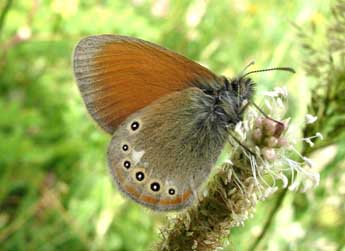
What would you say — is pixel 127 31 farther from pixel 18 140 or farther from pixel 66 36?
pixel 18 140

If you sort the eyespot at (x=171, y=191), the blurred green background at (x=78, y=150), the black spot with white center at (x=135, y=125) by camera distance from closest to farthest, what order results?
1. the eyespot at (x=171, y=191)
2. the black spot with white center at (x=135, y=125)
3. the blurred green background at (x=78, y=150)

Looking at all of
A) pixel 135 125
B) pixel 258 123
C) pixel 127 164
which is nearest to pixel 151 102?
pixel 135 125

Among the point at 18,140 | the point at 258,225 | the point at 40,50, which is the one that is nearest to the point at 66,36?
the point at 40,50

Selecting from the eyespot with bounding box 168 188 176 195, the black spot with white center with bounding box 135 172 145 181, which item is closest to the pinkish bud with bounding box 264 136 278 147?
the eyespot with bounding box 168 188 176 195

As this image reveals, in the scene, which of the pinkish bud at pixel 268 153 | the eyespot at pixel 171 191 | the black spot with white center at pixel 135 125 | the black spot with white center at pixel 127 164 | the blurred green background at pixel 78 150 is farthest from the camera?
the blurred green background at pixel 78 150

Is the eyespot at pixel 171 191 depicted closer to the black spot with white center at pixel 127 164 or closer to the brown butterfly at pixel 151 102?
the brown butterfly at pixel 151 102

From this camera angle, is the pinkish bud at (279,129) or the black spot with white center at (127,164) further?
the black spot with white center at (127,164)

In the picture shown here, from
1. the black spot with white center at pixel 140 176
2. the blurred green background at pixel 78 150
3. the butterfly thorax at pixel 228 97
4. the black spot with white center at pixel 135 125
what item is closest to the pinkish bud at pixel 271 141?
the butterfly thorax at pixel 228 97
